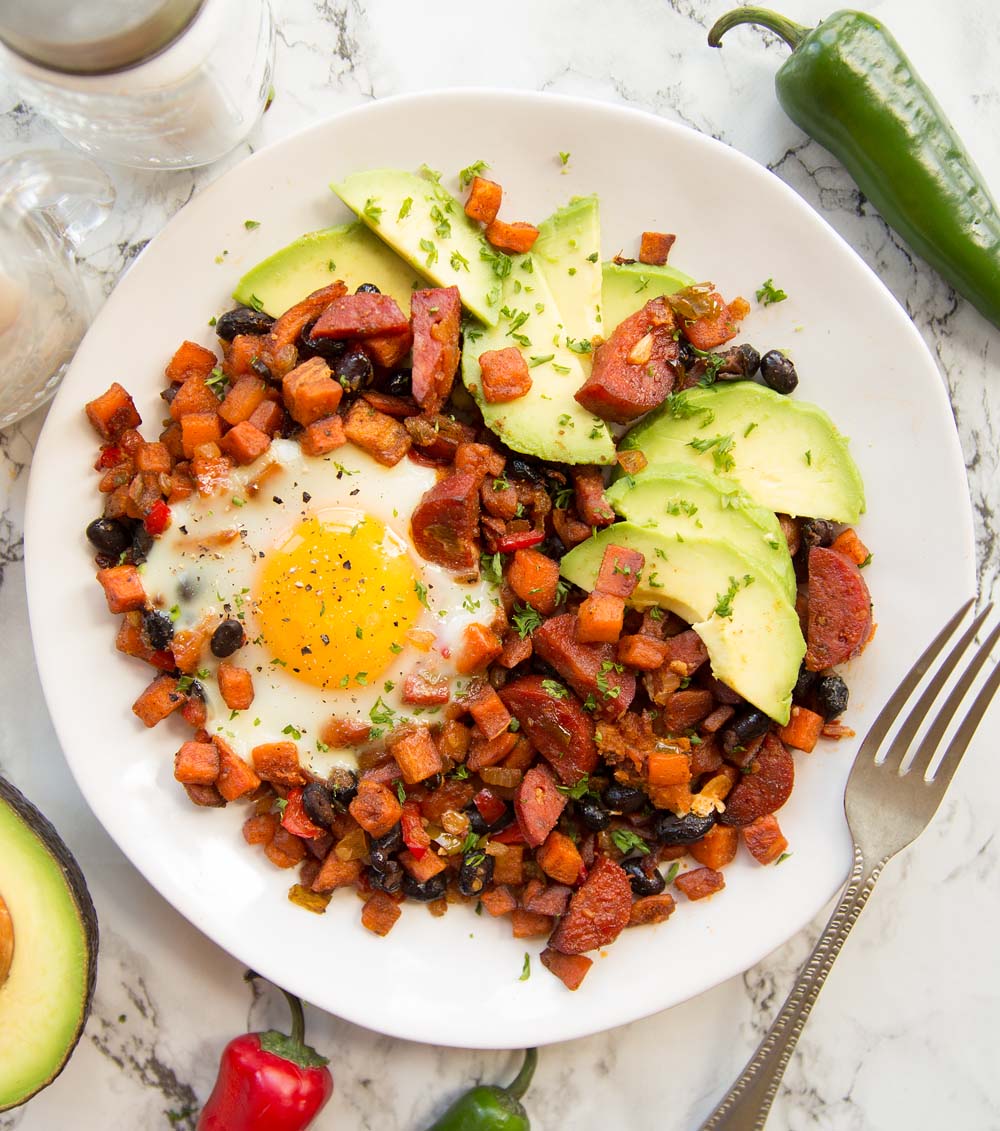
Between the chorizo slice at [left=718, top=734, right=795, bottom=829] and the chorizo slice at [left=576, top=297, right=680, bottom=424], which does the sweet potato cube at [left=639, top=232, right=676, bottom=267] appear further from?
the chorizo slice at [left=718, top=734, right=795, bottom=829]

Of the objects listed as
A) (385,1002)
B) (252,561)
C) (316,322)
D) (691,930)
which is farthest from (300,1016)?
(316,322)

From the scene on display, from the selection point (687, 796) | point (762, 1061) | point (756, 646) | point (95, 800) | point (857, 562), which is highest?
point (857, 562)

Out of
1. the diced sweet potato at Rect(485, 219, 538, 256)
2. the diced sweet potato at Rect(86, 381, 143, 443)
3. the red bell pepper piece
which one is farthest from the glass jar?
the red bell pepper piece

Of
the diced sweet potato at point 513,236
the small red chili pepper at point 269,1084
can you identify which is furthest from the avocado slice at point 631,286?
the small red chili pepper at point 269,1084

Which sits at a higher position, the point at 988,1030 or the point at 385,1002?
the point at 988,1030

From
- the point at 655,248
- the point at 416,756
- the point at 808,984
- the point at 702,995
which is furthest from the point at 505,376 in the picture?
the point at 702,995

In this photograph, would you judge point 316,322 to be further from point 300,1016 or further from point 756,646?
point 300,1016
